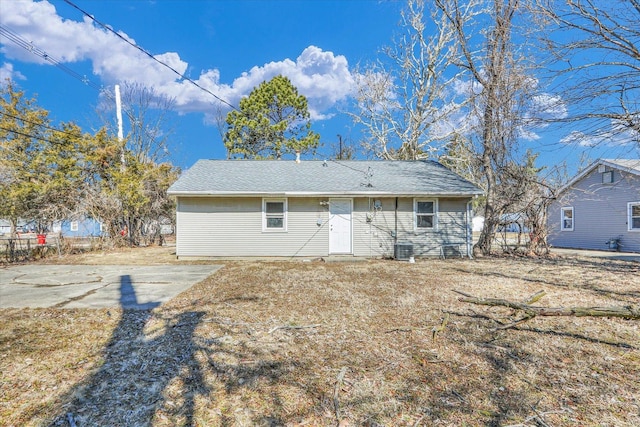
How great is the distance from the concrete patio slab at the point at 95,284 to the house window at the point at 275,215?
2.32 meters

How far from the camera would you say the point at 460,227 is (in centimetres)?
1134

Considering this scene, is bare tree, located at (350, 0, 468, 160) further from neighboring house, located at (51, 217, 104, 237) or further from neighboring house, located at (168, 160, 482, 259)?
neighboring house, located at (51, 217, 104, 237)

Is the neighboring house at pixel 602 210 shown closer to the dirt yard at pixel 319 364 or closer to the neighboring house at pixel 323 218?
the neighboring house at pixel 323 218

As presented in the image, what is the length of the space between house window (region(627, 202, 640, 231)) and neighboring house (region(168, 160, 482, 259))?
850 cm

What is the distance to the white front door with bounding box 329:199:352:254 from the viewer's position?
36.6 ft

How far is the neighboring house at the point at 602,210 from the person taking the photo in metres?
13.8

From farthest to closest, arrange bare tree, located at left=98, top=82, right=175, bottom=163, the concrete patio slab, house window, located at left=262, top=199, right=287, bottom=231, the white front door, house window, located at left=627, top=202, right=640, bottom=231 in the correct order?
bare tree, located at left=98, top=82, right=175, bottom=163 < house window, located at left=627, top=202, right=640, bottom=231 < the white front door < house window, located at left=262, top=199, right=287, bottom=231 < the concrete patio slab

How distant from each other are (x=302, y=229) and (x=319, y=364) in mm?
7976

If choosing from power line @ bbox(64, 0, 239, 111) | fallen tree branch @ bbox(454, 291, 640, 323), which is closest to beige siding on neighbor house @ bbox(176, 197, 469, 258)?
power line @ bbox(64, 0, 239, 111)

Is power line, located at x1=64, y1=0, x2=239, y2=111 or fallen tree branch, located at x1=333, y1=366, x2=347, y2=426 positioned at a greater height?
power line, located at x1=64, y1=0, x2=239, y2=111

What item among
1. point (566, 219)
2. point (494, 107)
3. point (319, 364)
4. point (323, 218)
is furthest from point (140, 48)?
point (566, 219)

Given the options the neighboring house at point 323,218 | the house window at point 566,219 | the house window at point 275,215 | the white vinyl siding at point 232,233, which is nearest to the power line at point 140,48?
the neighboring house at point 323,218

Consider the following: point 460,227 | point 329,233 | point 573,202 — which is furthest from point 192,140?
point 573,202

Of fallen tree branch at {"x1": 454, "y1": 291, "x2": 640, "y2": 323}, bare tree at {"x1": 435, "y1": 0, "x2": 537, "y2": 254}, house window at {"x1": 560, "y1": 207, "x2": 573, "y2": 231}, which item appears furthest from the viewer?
house window at {"x1": 560, "y1": 207, "x2": 573, "y2": 231}
